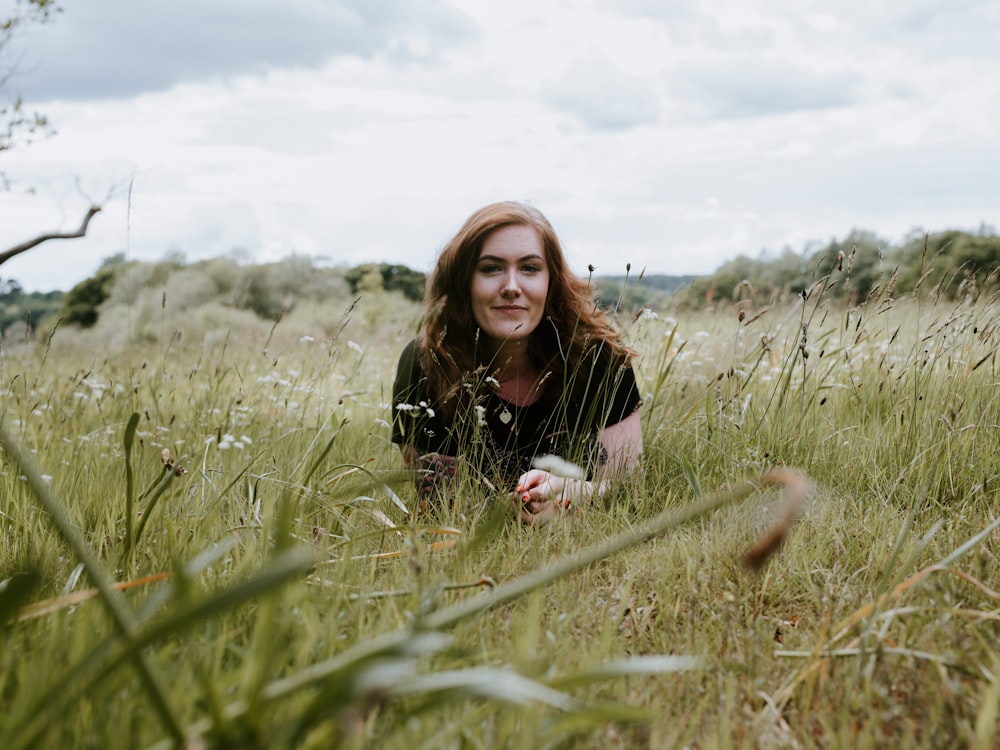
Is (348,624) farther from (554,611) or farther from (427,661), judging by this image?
(554,611)

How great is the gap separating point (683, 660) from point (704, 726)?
1.53 ft

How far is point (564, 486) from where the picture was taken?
6.72ft

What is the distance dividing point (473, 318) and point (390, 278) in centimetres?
1304

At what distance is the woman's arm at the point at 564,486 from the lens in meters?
2.28

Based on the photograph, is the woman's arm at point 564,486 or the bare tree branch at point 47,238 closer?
the bare tree branch at point 47,238

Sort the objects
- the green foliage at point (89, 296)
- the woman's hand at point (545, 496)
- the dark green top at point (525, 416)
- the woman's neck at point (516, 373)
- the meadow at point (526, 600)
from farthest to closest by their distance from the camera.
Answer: the green foliage at point (89, 296) < the woman's neck at point (516, 373) < the dark green top at point (525, 416) < the woman's hand at point (545, 496) < the meadow at point (526, 600)

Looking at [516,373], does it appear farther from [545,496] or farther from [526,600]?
[526,600]

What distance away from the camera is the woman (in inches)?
121

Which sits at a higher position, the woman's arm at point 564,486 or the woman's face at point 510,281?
the woman's face at point 510,281

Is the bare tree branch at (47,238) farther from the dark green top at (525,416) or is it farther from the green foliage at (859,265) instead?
the green foliage at (859,265)

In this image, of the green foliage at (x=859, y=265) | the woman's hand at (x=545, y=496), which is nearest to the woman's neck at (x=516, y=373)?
the woman's hand at (x=545, y=496)

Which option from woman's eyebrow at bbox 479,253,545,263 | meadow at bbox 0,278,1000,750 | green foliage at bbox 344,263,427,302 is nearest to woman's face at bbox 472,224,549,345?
woman's eyebrow at bbox 479,253,545,263

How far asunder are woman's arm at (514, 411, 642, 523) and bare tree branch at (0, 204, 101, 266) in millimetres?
1136

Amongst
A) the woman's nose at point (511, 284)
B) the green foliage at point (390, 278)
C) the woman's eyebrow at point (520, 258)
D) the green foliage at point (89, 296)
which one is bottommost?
the green foliage at point (89, 296)
